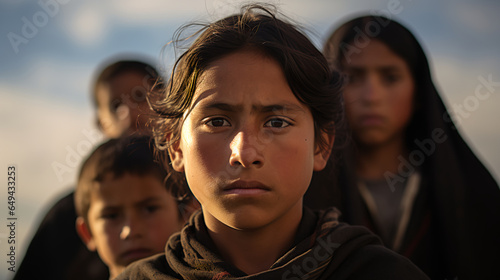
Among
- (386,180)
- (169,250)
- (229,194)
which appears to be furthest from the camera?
(386,180)

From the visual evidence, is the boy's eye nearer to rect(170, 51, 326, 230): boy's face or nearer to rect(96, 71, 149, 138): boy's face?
rect(170, 51, 326, 230): boy's face

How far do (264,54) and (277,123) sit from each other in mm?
333

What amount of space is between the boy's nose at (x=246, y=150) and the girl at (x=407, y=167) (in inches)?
67.7

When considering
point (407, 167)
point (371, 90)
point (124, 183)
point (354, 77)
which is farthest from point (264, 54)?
point (407, 167)

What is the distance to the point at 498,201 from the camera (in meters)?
4.30

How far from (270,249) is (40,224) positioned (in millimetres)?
3254

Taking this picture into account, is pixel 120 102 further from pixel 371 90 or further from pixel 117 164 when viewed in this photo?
pixel 371 90

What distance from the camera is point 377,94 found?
4551 millimetres

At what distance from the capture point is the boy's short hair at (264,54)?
2416 millimetres

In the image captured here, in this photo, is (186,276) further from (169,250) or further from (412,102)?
(412,102)

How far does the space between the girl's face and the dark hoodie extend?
85.3 inches

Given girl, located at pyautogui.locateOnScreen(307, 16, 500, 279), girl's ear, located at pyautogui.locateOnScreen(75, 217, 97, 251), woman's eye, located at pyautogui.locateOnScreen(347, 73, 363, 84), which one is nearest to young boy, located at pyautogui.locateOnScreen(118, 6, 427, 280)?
girl's ear, located at pyautogui.locateOnScreen(75, 217, 97, 251)

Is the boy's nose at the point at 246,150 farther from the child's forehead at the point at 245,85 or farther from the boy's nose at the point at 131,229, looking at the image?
the boy's nose at the point at 131,229

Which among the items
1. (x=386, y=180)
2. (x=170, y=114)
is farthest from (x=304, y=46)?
(x=386, y=180)
